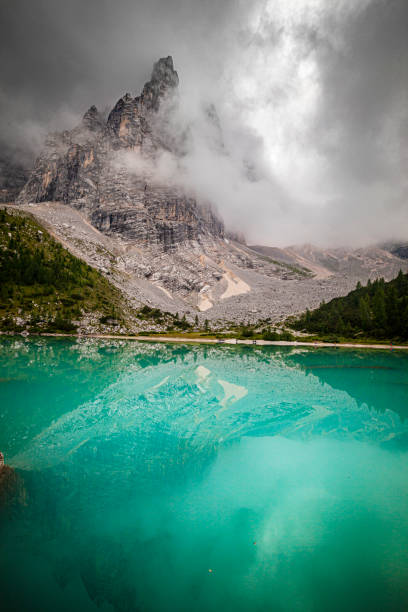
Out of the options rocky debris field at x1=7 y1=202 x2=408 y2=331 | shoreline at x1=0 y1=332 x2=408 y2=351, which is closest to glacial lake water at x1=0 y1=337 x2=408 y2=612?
shoreline at x1=0 y1=332 x2=408 y2=351

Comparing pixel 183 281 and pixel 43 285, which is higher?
pixel 183 281

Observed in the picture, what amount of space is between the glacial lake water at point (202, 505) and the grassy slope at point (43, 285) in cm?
6274

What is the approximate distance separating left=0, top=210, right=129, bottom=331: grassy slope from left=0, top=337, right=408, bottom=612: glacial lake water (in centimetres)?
6274

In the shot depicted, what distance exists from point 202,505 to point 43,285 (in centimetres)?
9686

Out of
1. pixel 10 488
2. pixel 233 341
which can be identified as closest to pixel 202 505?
pixel 10 488

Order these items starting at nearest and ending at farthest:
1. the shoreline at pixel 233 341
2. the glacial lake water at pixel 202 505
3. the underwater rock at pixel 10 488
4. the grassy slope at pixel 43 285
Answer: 1. the glacial lake water at pixel 202 505
2. the underwater rock at pixel 10 488
3. the shoreline at pixel 233 341
4. the grassy slope at pixel 43 285

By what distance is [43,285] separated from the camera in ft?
299

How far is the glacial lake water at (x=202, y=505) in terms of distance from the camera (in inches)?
283

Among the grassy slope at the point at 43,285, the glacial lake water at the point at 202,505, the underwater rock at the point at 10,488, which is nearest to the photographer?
the glacial lake water at the point at 202,505

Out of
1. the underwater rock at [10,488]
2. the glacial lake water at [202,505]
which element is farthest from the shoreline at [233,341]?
the underwater rock at [10,488]

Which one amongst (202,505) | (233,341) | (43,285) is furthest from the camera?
(43,285)

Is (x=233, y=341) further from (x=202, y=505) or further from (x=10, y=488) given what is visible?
(x=10, y=488)

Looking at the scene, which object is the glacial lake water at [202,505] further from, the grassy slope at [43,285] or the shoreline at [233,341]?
the grassy slope at [43,285]

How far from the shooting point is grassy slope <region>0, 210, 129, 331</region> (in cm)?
7962
